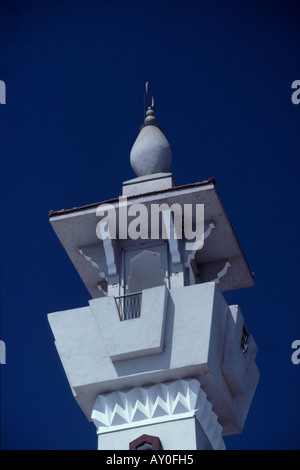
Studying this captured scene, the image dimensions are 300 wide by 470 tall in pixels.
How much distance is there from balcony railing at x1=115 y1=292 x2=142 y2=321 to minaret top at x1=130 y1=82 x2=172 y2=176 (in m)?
3.96

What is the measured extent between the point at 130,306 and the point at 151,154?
15.2 ft

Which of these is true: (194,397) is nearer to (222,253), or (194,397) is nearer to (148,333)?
(148,333)

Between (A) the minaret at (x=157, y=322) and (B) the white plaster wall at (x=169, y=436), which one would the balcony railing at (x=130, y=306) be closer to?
(A) the minaret at (x=157, y=322)

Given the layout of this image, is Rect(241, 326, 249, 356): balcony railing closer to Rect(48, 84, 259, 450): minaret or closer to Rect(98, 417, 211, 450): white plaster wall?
Rect(48, 84, 259, 450): minaret

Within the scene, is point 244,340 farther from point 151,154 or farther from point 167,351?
point 151,154

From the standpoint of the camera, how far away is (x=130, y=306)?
28.5 meters

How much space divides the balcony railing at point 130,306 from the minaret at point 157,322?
0.03m

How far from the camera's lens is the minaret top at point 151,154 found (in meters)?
31.3

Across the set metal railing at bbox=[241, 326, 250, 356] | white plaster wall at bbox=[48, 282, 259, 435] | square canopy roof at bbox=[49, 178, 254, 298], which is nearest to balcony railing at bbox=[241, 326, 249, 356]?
metal railing at bbox=[241, 326, 250, 356]

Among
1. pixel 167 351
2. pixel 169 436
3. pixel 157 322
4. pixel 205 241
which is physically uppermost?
pixel 205 241

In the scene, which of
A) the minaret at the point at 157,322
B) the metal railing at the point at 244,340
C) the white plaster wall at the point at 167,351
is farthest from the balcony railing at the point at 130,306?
the metal railing at the point at 244,340

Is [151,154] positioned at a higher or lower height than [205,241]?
higher

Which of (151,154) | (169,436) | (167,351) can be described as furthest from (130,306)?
(151,154)
